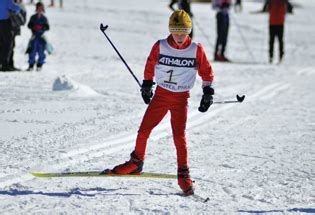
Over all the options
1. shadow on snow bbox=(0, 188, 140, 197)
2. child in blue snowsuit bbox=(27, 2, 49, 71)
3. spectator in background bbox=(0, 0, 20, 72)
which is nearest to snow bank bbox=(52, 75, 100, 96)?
spectator in background bbox=(0, 0, 20, 72)

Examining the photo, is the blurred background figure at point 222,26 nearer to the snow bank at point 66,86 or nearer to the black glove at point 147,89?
the snow bank at point 66,86

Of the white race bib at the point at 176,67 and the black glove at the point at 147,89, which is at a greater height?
the white race bib at the point at 176,67

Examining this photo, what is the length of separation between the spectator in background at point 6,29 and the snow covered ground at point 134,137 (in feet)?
1.44

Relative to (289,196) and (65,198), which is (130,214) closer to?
(65,198)

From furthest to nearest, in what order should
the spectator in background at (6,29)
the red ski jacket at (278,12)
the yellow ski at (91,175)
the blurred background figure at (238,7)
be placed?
the blurred background figure at (238,7) < the red ski jacket at (278,12) < the spectator in background at (6,29) < the yellow ski at (91,175)

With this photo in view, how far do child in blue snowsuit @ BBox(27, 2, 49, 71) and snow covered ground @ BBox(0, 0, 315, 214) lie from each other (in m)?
0.40

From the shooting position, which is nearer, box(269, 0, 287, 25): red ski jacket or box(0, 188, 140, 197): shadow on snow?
box(0, 188, 140, 197): shadow on snow

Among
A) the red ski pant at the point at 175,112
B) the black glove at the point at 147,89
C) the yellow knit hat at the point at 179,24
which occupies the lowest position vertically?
the red ski pant at the point at 175,112

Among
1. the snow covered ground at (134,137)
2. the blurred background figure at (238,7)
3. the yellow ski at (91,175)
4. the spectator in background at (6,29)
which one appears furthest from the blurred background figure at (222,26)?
the blurred background figure at (238,7)

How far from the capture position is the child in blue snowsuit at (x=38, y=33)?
1149 centimetres

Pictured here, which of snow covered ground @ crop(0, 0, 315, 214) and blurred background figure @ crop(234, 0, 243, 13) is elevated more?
blurred background figure @ crop(234, 0, 243, 13)

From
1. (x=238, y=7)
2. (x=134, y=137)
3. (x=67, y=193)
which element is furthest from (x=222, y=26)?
(x=238, y=7)

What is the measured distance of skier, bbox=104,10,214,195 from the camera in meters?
4.99

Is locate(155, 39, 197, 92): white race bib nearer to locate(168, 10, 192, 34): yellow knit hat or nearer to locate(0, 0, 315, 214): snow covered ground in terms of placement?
locate(168, 10, 192, 34): yellow knit hat
